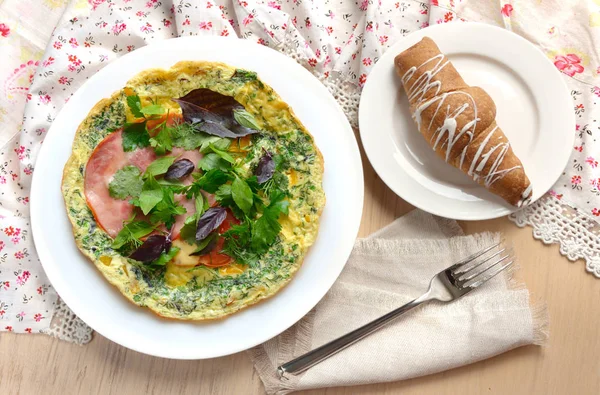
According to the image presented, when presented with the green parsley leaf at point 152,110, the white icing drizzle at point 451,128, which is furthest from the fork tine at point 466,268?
the green parsley leaf at point 152,110

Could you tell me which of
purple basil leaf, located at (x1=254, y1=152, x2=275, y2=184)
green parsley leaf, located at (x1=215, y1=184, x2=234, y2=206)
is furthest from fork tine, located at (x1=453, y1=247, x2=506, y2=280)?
green parsley leaf, located at (x1=215, y1=184, x2=234, y2=206)

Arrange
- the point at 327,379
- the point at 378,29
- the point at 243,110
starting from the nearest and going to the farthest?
the point at 243,110 < the point at 327,379 < the point at 378,29

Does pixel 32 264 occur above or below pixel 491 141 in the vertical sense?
below

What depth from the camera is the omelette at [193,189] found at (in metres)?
2.20

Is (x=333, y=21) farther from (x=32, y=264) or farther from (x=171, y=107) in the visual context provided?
(x=32, y=264)

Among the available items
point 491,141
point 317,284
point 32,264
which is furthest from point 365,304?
point 32,264

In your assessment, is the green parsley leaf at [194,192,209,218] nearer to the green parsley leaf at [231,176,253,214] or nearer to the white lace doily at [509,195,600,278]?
the green parsley leaf at [231,176,253,214]

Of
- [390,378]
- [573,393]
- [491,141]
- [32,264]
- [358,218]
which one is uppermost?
[491,141]

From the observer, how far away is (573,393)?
2.51 metres

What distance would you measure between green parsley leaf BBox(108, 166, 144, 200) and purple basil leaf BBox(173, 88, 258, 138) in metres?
0.30

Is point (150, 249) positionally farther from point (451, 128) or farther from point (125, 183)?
point (451, 128)

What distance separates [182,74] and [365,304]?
1.23 m

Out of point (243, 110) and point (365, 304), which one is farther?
point (365, 304)

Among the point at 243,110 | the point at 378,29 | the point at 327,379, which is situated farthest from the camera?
the point at 378,29
